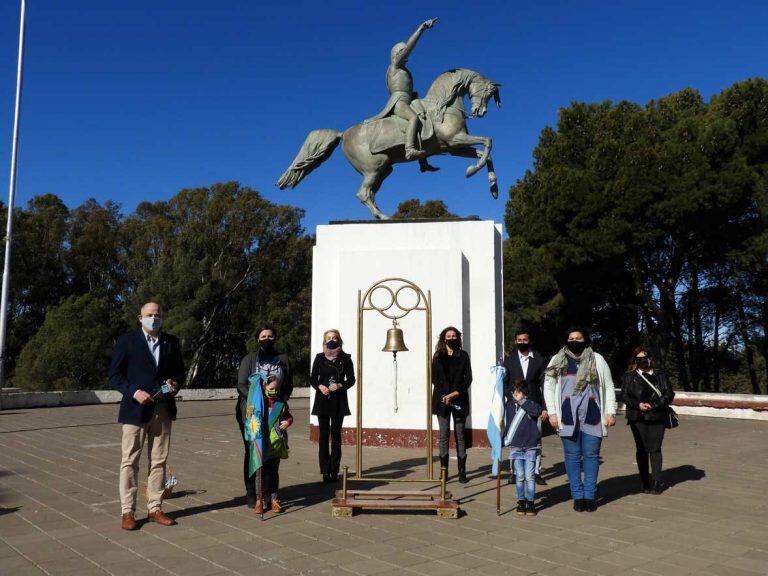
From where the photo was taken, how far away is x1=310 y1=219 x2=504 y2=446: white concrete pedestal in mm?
9203

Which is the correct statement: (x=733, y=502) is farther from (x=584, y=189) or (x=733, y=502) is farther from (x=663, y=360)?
(x=663, y=360)

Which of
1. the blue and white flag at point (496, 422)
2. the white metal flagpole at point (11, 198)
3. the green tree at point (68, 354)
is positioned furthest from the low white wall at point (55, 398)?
the blue and white flag at point (496, 422)

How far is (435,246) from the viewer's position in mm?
9664

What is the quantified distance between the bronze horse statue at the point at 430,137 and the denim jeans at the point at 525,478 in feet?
17.8

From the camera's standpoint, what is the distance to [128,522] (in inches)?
188

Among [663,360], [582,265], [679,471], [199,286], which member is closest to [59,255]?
[199,286]

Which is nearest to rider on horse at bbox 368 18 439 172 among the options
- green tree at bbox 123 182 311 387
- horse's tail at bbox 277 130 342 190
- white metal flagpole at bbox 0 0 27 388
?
horse's tail at bbox 277 130 342 190

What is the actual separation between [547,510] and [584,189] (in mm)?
14937

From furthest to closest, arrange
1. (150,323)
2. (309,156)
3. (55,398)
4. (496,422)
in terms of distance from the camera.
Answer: (55,398)
(309,156)
(496,422)
(150,323)

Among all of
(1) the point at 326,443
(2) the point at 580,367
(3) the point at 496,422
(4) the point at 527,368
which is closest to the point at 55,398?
(1) the point at 326,443

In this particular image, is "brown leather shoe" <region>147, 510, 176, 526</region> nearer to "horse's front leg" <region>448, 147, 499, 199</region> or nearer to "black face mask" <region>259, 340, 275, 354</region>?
"black face mask" <region>259, 340, 275, 354</region>

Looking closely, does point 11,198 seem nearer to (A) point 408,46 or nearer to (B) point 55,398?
(B) point 55,398

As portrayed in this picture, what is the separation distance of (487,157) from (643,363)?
449 centimetres

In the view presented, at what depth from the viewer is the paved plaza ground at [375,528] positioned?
4039 millimetres
